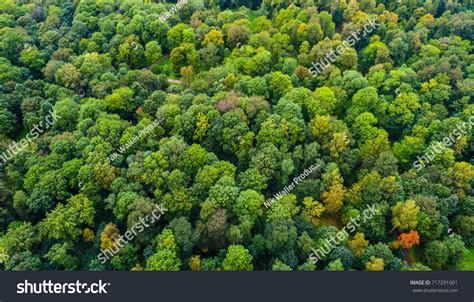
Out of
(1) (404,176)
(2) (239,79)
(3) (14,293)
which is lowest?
(3) (14,293)

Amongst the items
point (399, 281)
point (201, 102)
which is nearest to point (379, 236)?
point (399, 281)

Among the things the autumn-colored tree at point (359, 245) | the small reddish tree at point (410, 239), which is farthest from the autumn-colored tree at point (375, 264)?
the small reddish tree at point (410, 239)

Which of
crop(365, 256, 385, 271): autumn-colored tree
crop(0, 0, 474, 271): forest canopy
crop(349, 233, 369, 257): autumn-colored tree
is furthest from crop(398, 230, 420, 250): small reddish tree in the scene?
crop(365, 256, 385, 271): autumn-colored tree

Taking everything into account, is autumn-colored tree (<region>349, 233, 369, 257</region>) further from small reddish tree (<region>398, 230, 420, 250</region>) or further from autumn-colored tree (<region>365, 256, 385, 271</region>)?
small reddish tree (<region>398, 230, 420, 250</region>)

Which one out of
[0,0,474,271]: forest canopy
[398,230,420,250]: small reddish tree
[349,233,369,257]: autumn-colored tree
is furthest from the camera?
[398,230,420,250]: small reddish tree

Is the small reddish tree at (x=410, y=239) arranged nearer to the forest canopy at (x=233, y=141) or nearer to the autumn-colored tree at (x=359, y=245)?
the forest canopy at (x=233, y=141)

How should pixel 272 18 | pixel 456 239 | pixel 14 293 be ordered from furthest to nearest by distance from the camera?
pixel 272 18, pixel 456 239, pixel 14 293

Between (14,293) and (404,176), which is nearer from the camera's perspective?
(14,293)

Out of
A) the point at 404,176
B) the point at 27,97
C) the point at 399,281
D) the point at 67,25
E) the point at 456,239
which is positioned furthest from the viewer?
the point at 67,25

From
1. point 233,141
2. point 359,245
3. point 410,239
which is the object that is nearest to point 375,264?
point 359,245

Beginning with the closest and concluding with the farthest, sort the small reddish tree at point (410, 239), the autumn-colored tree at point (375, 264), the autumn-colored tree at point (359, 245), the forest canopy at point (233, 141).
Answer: the autumn-colored tree at point (375, 264) < the autumn-colored tree at point (359, 245) < the forest canopy at point (233, 141) < the small reddish tree at point (410, 239)

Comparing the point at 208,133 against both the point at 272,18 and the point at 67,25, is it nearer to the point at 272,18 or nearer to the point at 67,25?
the point at 272,18
